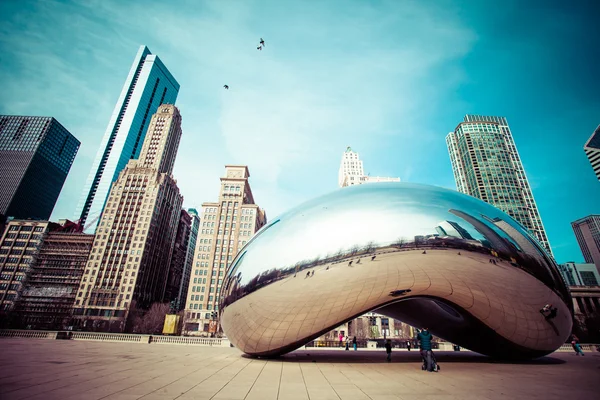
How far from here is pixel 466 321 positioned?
7855mm

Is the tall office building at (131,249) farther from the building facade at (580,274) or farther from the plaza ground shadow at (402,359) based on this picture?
the building facade at (580,274)

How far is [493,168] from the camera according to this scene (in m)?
103

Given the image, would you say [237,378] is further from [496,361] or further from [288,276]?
[496,361]

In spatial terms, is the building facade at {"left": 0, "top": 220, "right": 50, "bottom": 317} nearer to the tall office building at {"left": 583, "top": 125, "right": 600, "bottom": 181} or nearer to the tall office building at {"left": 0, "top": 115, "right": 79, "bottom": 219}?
the tall office building at {"left": 0, "top": 115, "right": 79, "bottom": 219}

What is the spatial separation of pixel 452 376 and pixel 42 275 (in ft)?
379

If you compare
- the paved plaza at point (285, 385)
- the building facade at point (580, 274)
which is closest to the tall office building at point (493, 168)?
the building facade at point (580, 274)

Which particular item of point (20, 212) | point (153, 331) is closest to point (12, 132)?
point (20, 212)

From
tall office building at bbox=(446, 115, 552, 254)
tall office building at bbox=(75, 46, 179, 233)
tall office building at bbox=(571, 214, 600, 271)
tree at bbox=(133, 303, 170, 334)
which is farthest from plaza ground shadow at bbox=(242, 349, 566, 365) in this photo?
tall office building at bbox=(571, 214, 600, 271)

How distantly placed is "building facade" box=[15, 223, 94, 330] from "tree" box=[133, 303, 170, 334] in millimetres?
20798

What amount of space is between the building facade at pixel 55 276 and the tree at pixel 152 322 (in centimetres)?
2080

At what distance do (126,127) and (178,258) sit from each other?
92.9 meters

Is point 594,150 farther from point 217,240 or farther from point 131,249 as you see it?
point 131,249

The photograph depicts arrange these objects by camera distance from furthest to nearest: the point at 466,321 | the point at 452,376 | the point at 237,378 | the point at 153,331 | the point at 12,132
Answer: the point at 12,132, the point at 153,331, the point at 466,321, the point at 452,376, the point at 237,378

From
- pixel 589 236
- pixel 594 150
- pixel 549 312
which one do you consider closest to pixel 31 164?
pixel 549 312
